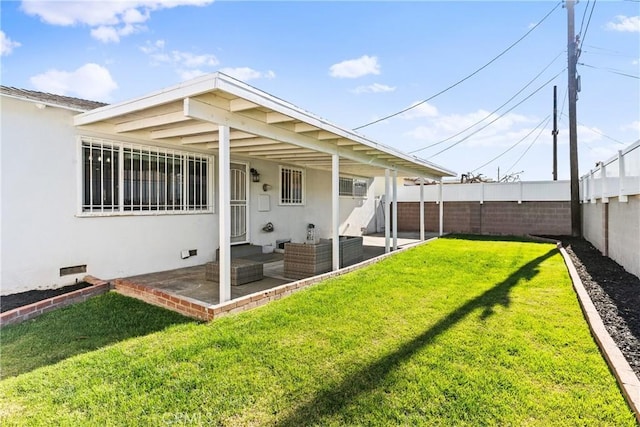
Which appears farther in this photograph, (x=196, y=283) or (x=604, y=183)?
(x=604, y=183)

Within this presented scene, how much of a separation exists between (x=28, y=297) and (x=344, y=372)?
16.7ft

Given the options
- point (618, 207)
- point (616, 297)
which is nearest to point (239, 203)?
point (616, 297)

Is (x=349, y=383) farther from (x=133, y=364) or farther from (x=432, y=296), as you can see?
(x=432, y=296)

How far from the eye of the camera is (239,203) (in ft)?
30.7

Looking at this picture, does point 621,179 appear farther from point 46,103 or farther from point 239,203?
point 46,103

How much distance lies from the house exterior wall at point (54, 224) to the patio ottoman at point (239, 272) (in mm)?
1469

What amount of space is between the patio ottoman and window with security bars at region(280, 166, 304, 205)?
4288mm

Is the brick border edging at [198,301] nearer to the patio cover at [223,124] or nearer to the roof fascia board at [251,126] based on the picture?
the patio cover at [223,124]

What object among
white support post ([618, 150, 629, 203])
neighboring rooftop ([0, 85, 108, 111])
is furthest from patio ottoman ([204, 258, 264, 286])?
white support post ([618, 150, 629, 203])

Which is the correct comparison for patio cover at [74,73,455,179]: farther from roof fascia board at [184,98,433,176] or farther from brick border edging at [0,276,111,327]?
brick border edging at [0,276,111,327]

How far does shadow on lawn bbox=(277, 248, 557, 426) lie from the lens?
9.10 feet

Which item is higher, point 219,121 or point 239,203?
point 219,121

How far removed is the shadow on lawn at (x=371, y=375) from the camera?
109 inches

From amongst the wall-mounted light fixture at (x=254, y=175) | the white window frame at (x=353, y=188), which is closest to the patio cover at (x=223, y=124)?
the wall-mounted light fixture at (x=254, y=175)
